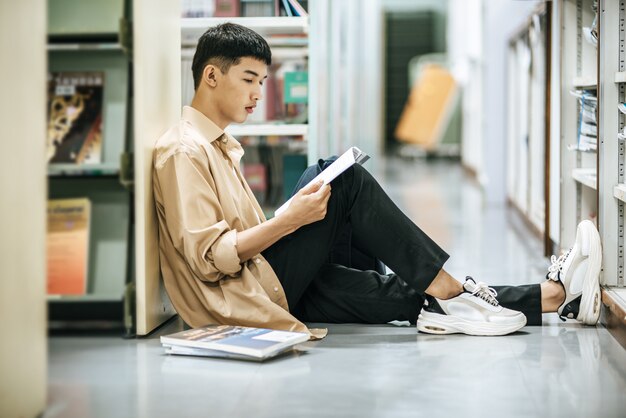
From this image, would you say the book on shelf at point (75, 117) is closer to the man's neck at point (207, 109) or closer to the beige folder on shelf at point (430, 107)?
the man's neck at point (207, 109)

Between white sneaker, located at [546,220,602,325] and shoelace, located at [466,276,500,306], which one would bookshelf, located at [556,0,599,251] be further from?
shoelace, located at [466,276,500,306]

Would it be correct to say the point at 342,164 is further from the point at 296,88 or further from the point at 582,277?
the point at 296,88

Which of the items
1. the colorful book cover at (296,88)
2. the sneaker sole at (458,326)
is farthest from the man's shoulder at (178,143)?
the colorful book cover at (296,88)

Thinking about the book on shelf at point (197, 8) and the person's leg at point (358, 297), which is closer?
the person's leg at point (358, 297)

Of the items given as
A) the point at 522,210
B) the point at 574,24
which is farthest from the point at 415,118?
the point at 574,24

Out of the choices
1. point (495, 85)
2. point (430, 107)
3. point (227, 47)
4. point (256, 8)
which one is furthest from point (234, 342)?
point (430, 107)

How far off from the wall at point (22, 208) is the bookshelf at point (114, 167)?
594 mm

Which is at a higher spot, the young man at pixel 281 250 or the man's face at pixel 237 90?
the man's face at pixel 237 90

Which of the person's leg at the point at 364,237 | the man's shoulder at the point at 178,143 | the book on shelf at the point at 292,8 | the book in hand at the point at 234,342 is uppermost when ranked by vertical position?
the book on shelf at the point at 292,8

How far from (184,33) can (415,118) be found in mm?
10539

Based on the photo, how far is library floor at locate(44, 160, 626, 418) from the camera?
81.1 inches

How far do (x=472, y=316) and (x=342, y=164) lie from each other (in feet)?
2.01

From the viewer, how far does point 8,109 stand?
1792 mm

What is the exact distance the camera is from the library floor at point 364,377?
2061mm
